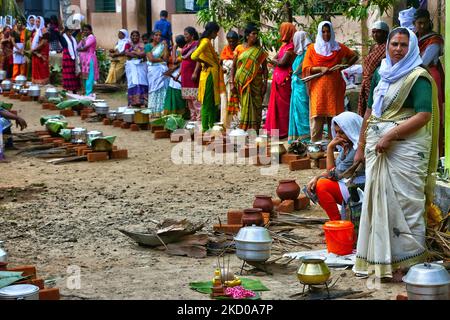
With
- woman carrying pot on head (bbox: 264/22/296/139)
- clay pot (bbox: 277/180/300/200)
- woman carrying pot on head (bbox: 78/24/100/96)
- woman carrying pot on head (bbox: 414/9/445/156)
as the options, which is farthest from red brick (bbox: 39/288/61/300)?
woman carrying pot on head (bbox: 78/24/100/96)

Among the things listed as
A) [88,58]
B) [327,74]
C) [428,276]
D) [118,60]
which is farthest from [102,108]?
[428,276]

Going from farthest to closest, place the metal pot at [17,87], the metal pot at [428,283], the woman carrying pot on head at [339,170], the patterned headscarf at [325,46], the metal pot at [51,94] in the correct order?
the metal pot at [17,87] < the metal pot at [51,94] < the patterned headscarf at [325,46] < the woman carrying pot on head at [339,170] < the metal pot at [428,283]

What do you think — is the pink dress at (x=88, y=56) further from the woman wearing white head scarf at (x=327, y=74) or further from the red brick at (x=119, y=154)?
the woman wearing white head scarf at (x=327, y=74)

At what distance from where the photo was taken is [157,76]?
55.6 ft

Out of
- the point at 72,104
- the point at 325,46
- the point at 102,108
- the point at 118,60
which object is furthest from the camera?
the point at 118,60

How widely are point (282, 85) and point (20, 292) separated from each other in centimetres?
824

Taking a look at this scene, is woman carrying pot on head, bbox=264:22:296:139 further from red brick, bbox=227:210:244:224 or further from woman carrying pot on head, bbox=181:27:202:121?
red brick, bbox=227:210:244:224

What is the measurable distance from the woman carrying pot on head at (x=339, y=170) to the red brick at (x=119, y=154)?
18.3ft

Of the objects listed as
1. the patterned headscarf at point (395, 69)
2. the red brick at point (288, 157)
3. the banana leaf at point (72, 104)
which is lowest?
the red brick at point (288, 157)

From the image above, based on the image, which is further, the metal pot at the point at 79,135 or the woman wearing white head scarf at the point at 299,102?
the metal pot at the point at 79,135

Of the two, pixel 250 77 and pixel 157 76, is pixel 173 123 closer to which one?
pixel 250 77

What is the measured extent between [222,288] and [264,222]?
6.42 feet

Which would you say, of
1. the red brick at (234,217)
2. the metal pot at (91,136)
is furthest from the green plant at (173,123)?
the red brick at (234,217)

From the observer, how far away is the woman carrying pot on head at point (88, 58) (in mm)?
20364
